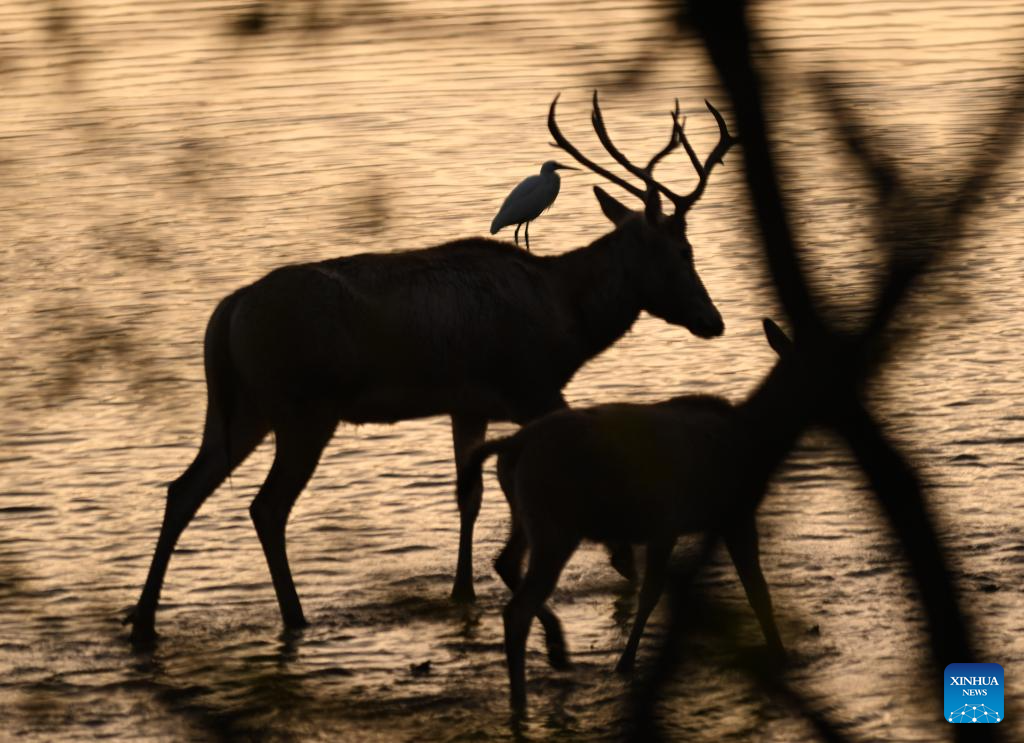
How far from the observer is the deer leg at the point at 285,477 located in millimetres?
6848

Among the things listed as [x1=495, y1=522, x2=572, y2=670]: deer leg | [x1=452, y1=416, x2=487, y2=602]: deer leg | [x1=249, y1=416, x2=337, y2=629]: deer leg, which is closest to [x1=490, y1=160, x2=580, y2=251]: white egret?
[x1=452, y1=416, x2=487, y2=602]: deer leg

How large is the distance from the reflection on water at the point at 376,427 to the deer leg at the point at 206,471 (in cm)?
26

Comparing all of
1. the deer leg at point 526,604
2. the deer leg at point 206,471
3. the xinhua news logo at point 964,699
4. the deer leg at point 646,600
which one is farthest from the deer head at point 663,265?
the xinhua news logo at point 964,699

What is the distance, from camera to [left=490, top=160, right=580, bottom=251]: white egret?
39.3 feet

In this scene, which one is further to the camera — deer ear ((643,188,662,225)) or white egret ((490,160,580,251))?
white egret ((490,160,580,251))

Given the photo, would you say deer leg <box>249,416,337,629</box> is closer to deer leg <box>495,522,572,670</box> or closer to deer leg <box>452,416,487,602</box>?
deer leg <box>452,416,487,602</box>

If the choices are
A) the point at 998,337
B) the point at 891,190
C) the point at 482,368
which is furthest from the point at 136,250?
the point at 998,337

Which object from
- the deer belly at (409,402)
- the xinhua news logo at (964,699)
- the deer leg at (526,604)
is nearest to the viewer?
the xinhua news logo at (964,699)

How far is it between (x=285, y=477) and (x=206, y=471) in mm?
318

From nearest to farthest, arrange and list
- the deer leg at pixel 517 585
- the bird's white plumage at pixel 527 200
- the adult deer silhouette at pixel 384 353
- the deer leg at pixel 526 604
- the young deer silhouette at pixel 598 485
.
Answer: the young deer silhouette at pixel 598 485 < the deer leg at pixel 526 604 < the deer leg at pixel 517 585 < the adult deer silhouette at pixel 384 353 < the bird's white plumage at pixel 527 200

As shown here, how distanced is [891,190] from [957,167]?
5.9 inches

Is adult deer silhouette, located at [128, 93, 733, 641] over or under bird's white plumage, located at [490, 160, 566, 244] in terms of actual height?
over

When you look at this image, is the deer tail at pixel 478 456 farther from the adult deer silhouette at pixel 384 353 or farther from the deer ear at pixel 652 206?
the deer ear at pixel 652 206

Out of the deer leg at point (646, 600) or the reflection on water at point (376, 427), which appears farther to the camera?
the deer leg at point (646, 600)
